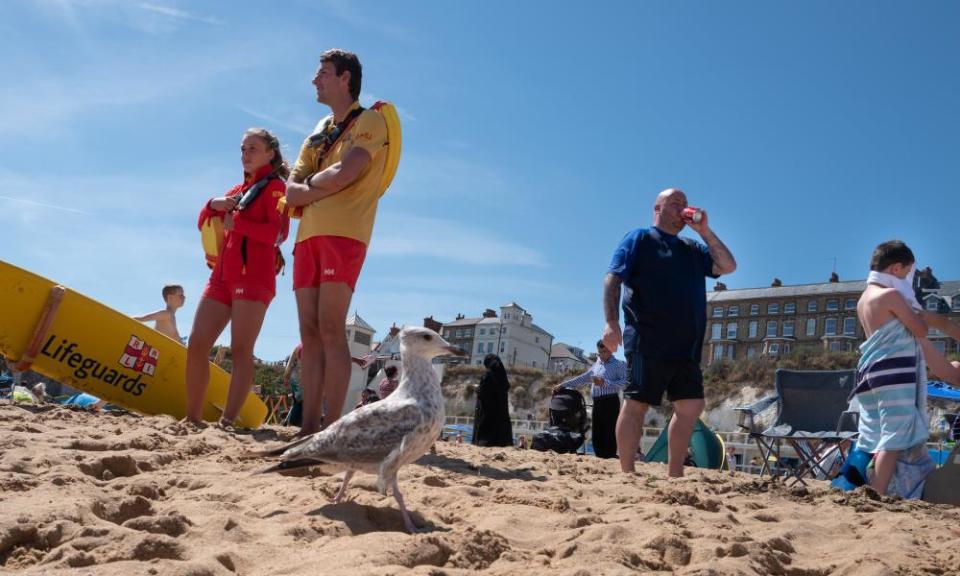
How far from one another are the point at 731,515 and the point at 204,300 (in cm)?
359

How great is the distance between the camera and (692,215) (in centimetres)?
502

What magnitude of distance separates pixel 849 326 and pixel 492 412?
72664mm

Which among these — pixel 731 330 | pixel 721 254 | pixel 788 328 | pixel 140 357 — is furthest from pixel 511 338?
pixel 721 254

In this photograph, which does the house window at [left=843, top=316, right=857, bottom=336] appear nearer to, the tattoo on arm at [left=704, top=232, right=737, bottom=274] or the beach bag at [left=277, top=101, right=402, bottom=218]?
the tattoo on arm at [left=704, top=232, right=737, bottom=274]

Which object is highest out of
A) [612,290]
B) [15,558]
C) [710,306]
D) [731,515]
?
[710,306]

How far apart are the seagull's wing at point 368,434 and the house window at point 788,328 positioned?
78.6 metres

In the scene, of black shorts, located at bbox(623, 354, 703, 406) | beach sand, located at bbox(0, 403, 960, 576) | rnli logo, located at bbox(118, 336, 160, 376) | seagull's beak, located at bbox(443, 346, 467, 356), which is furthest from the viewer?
rnli logo, located at bbox(118, 336, 160, 376)

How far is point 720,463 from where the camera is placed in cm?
970

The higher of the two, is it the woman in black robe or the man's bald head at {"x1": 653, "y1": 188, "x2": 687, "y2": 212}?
the man's bald head at {"x1": 653, "y1": 188, "x2": 687, "y2": 212}

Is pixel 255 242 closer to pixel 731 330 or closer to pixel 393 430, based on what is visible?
pixel 393 430

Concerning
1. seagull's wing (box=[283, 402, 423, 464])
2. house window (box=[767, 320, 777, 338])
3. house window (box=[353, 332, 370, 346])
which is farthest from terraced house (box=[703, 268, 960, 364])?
seagull's wing (box=[283, 402, 423, 464])

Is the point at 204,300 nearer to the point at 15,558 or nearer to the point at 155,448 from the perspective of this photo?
the point at 155,448

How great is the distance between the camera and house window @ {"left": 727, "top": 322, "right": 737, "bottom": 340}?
79725 mm

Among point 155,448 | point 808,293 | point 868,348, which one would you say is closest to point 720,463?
point 868,348
